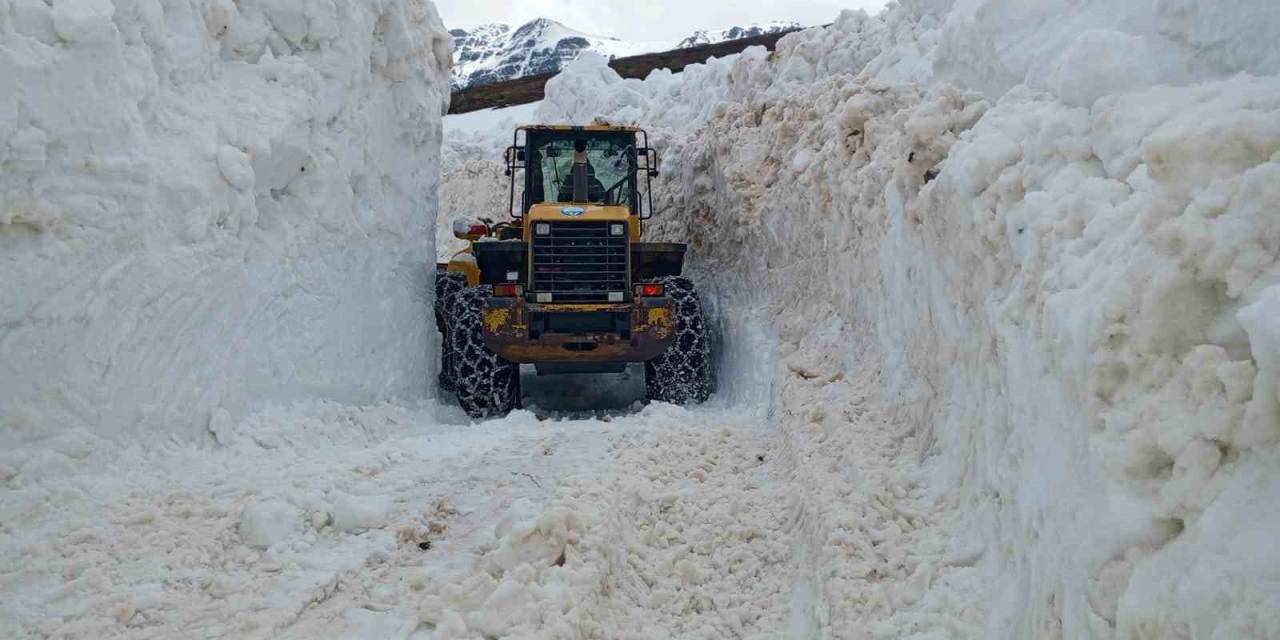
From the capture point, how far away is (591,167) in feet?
36.3

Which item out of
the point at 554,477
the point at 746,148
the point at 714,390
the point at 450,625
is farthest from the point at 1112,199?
the point at 746,148

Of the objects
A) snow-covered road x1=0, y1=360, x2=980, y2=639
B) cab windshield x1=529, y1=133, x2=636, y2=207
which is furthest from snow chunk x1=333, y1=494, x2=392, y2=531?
cab windshield x1=529, y1=133, x2=636, y2=207

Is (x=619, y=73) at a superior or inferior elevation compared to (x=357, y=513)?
superior

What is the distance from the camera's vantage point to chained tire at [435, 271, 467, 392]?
999 centimetres

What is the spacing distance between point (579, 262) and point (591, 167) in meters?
1.73

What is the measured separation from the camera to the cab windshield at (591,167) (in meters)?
11.0

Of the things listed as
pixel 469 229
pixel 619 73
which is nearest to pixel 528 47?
pixel 619 73

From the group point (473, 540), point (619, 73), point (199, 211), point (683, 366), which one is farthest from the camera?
point (619, 73)

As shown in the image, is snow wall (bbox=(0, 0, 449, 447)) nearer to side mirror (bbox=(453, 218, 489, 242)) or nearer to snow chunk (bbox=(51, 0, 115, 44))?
snow chunk (bbox=(51, 0, 115, 44))

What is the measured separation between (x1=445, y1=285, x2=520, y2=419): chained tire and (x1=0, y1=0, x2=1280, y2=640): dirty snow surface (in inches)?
17.6

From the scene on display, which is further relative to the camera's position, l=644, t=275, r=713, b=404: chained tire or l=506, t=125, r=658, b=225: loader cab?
l=506, t=125, r=658, b=225: loader cab

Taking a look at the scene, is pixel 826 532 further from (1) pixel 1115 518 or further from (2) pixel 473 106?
(2) pixel 473 106

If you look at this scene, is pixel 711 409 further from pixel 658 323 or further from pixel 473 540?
pixel 473 540

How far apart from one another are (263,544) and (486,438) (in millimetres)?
2652
